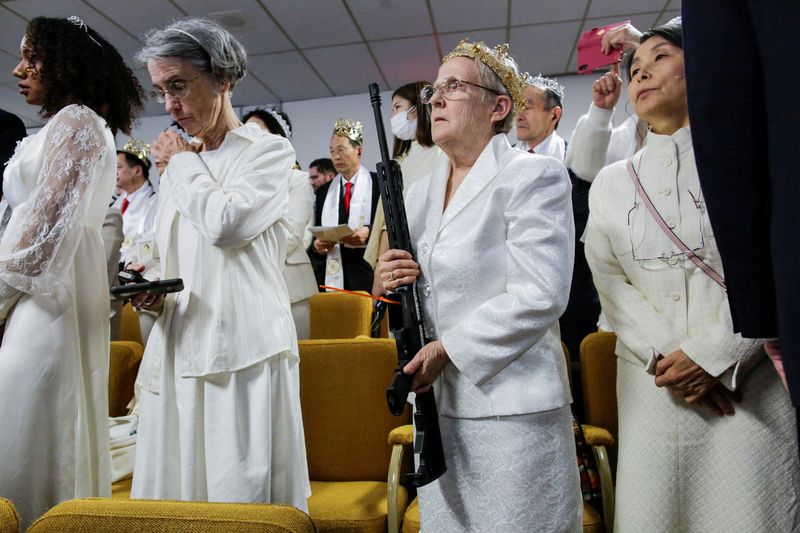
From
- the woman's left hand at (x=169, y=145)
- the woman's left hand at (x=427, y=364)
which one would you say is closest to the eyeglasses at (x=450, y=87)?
the woman's left hand at (x=427, y=364)

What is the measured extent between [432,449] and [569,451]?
27cm

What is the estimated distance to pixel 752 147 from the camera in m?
0.65

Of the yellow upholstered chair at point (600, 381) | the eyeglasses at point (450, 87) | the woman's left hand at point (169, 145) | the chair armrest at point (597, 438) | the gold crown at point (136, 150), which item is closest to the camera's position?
the eyeglasses at point (450, 87)

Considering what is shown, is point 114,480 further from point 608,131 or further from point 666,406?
point 608,131

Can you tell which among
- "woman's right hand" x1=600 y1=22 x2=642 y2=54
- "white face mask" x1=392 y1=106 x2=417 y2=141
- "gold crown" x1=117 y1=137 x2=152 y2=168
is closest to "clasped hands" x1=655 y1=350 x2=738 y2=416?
"woman's right hand" x1=600 y1=22 x2=642 y2=54


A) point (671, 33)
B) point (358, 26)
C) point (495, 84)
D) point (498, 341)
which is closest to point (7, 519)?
point (498, 341)

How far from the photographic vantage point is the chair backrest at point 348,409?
196 cm

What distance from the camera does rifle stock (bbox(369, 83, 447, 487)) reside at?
112cm

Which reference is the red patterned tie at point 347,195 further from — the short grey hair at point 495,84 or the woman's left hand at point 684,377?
the woman's left hand at point 684,377

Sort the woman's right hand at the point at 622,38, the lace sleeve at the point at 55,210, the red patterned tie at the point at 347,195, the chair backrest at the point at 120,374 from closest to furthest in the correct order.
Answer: the lace sleeve at the point at 55,210 < the woman's right hand at the point at 622,38 < the chair backrest at the point at 120,374 < the red patterned tie at the point at 347,195

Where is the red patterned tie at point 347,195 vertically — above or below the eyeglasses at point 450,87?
above

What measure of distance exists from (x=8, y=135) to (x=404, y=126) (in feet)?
4.84

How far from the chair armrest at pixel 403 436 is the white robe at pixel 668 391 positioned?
21.5 inches

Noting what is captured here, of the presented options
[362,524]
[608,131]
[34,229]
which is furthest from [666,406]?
[34,229]
